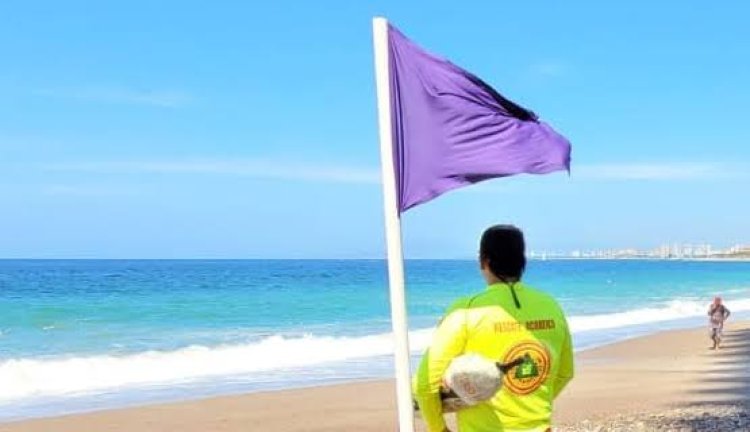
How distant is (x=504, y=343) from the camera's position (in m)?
2.90

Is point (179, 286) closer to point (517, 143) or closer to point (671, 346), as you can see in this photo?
point (671, 346)

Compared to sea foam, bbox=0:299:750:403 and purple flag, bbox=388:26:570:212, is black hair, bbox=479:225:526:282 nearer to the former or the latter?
purple flag, bbox=388:26:570:212

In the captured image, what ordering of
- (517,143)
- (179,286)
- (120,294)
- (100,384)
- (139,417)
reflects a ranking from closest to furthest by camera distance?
(517,143)
(139,417)
(100,384)
(120,294)
(179,286)

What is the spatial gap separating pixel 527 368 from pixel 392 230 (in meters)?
0.69

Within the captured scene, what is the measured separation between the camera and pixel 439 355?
283 centimetres

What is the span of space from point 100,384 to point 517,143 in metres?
15.0

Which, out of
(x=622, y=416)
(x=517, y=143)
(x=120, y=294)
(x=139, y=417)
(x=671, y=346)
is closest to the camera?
(x=517, y=143)

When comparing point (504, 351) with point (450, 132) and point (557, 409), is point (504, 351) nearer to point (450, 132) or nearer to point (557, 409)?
point (450, 132)

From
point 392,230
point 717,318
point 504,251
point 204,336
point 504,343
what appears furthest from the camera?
point 204,336

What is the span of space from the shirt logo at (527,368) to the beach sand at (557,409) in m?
6.40

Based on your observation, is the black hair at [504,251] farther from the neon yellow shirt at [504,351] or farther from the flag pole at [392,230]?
the flag pole at [392,230]

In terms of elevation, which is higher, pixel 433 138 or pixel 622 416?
pixel 433 138

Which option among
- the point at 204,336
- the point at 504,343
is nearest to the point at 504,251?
the point at 504,343

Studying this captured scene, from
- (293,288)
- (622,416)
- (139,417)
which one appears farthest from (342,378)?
(293,288)
